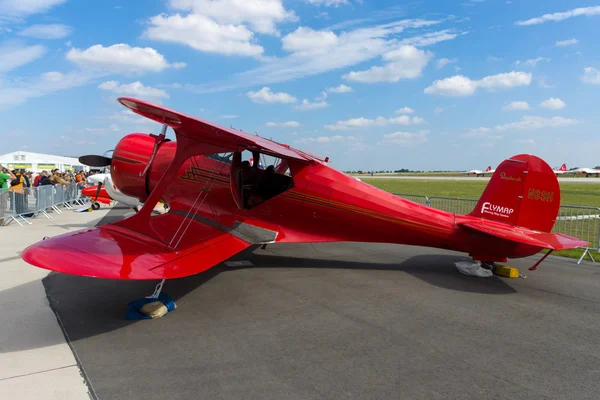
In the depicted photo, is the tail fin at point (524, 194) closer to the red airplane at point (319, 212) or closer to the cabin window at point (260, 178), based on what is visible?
the red airplane at point (319, 212)

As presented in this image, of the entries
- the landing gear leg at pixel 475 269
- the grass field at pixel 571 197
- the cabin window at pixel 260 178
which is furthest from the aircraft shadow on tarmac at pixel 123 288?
the grass field at pixel 571 197

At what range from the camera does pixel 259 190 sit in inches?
262

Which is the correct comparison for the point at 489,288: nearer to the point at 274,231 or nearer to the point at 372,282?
the point at 372,282

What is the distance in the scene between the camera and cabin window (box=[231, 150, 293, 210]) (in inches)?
251

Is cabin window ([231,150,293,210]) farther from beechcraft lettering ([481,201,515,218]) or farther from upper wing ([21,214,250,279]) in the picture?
beechcraft lettering ([481,201,515,218])

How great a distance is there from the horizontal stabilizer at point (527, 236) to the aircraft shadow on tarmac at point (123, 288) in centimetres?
84

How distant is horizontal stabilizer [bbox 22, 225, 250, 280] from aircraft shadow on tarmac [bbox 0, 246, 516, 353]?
0.61 meters

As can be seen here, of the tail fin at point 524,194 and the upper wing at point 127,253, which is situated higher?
the tail fin at point 524,194

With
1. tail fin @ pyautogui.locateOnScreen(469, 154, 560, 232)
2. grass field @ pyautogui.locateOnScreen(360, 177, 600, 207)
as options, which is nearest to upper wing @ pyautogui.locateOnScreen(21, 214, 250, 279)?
tail fin @ pyautogui.locateOnScreen(469, 154, 560, 232)

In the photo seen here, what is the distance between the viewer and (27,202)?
12.0m

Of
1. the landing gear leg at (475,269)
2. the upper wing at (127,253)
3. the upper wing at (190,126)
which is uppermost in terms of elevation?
the upper wing at (190,126)

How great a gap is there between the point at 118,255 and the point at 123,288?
1383 mm

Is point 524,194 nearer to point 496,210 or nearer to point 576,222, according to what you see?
point 496,210

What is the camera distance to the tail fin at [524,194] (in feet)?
19.5
